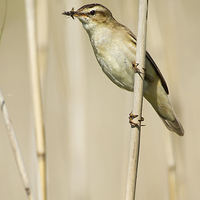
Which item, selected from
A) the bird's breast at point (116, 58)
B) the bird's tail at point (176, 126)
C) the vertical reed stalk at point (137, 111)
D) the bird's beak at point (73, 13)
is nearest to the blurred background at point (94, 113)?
the bird's tail at point (176, 126)

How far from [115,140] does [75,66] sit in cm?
113

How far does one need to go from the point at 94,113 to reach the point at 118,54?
53.0 inches

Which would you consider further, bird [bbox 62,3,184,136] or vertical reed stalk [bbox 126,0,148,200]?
bird [bbox 62,3,184,136]

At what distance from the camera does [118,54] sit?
Result: 1.78m

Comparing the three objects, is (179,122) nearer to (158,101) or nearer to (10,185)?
(158,101)

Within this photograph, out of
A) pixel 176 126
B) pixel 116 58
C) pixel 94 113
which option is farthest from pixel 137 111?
pixel 94 113

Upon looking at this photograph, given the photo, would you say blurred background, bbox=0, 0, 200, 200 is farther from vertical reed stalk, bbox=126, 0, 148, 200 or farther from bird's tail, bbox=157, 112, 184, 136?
vertical reed stalk, bbox=126, 0, 148, 200

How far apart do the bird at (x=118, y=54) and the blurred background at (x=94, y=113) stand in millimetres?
106

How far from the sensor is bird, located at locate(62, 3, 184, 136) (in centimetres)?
179

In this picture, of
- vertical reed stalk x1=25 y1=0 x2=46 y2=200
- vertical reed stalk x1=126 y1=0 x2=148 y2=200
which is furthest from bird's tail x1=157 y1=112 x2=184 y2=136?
vertical reed stalk x1=25 y1=0 x2=46 y2=200

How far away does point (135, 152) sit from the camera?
133cm

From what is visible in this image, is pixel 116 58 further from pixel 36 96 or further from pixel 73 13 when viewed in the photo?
pixel 36 96

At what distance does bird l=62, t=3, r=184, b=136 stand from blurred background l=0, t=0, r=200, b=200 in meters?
0.11

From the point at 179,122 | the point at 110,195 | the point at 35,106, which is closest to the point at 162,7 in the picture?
the point at 179,122
